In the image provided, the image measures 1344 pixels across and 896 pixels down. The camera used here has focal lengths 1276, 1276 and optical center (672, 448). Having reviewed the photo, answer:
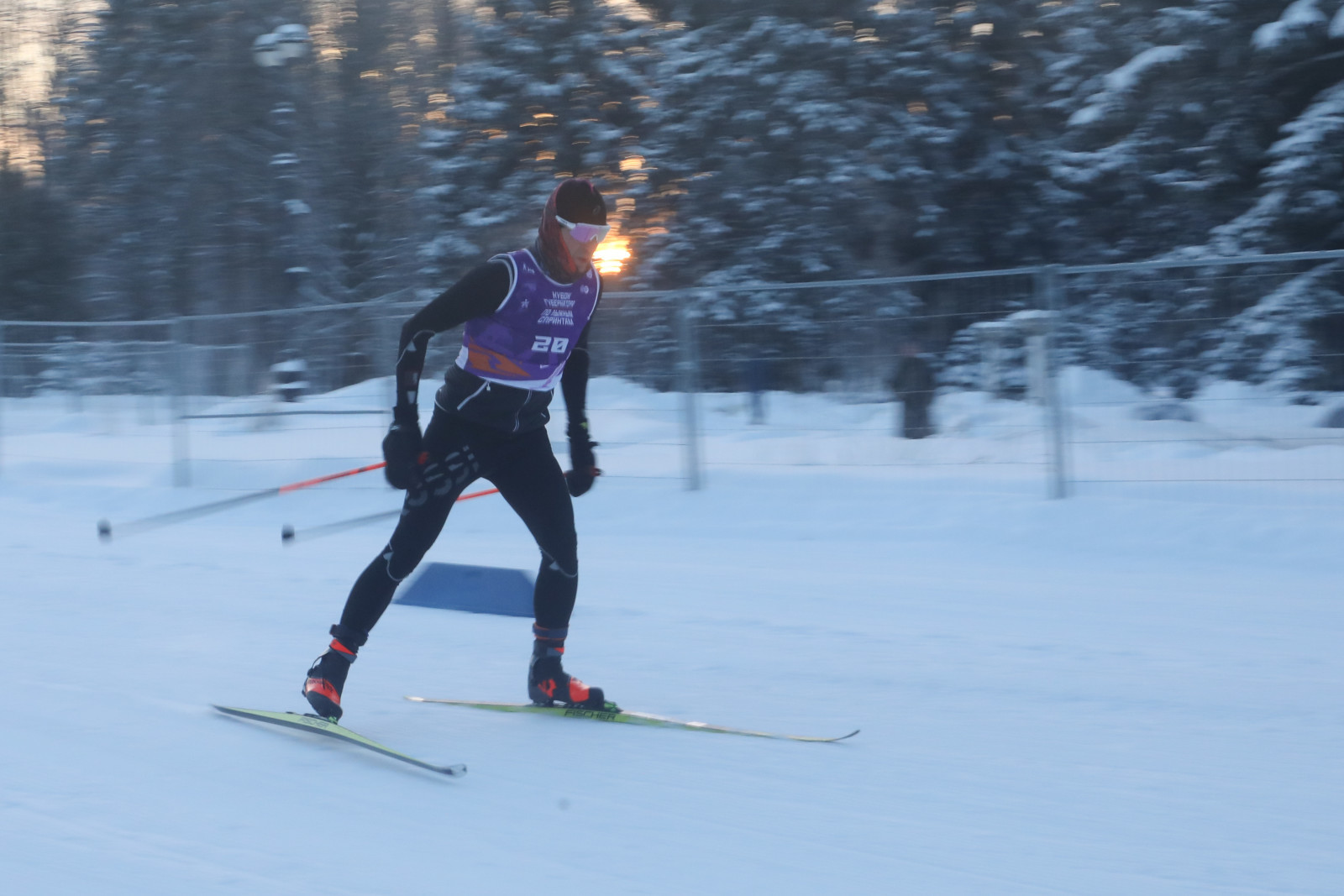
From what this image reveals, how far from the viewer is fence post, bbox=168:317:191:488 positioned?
10.8m

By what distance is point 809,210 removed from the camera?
48.8 feet

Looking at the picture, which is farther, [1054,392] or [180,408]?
[180,408]

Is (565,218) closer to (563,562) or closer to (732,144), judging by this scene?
(563,562)

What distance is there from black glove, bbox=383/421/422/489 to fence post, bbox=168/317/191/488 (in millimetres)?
7655

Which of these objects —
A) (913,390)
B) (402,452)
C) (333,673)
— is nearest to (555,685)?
(333,673)

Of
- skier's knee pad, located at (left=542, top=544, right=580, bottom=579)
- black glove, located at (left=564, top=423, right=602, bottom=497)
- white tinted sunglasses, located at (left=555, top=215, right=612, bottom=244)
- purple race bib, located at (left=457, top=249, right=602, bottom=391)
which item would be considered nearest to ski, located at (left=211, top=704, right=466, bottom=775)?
skier's knee pad, located at (left=542, top=544, right=580, bottom=579)

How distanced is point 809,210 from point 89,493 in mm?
8326

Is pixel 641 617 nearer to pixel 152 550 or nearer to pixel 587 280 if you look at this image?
pixel 587 280

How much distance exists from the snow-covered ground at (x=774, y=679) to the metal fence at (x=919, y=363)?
38mm

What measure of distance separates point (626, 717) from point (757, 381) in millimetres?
4704

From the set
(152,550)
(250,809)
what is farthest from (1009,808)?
(152,550)

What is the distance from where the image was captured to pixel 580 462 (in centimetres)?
434

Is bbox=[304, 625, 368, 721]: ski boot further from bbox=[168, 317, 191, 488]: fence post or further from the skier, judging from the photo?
bbox=[168, 317, 191, 488]: fence post

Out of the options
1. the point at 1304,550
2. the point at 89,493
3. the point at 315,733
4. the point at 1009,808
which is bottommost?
the point at 89,493
